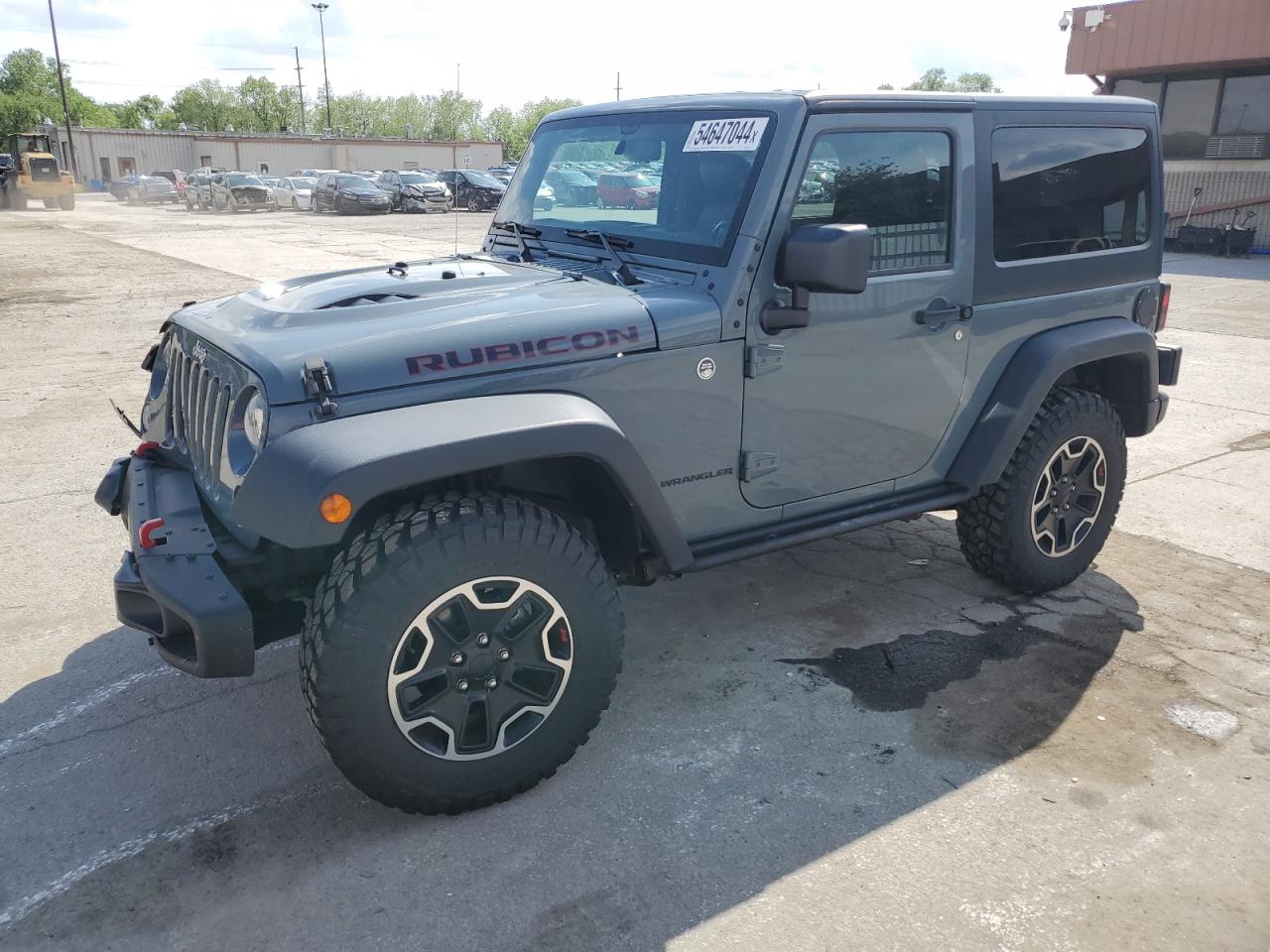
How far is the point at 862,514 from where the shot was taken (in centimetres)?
364

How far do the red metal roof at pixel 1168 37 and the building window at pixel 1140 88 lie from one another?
421 mm

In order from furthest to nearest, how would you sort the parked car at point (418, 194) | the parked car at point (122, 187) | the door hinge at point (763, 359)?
the parked car at point (122, 187) → the parked car at point (418, 194) → the door hinge at point (763, 359)

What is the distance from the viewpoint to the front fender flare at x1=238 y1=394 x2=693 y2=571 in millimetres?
2396

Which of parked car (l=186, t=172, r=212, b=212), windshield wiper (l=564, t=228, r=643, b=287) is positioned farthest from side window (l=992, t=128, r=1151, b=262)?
parked car (l=186, t=172, r=212, b=212)

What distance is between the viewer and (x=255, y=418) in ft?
8.60

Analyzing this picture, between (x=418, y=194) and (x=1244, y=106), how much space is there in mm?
24884

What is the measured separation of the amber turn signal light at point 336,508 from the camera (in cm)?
239

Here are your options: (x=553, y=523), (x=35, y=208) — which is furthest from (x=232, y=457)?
(x=35, y=208)

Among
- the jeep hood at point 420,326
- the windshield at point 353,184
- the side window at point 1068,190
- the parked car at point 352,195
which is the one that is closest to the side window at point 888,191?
the side window at point 1068,190

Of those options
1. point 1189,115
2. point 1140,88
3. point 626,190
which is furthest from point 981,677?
point 1140,88

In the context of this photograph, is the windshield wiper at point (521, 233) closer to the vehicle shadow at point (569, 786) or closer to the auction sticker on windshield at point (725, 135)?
the auction sticker on windshield at point (725, 135)

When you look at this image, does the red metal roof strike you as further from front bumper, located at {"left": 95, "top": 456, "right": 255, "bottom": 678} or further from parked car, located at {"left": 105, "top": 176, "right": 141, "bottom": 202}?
parked car, located at {"left": 105, "top": 176, "right": 141, "bottom": 202}

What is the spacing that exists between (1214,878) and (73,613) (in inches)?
160

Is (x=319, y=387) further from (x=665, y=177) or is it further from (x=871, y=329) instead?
(x=871, y=329)
